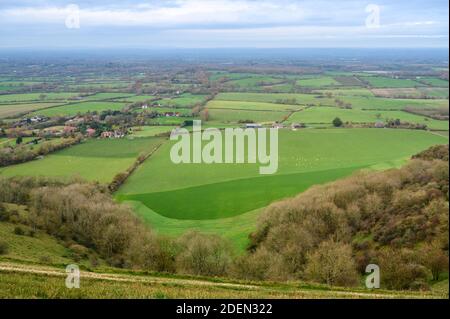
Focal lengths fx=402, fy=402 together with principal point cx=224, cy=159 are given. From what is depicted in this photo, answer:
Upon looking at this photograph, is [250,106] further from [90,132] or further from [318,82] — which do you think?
[318,82]

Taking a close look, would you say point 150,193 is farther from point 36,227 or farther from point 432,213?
point 432,213

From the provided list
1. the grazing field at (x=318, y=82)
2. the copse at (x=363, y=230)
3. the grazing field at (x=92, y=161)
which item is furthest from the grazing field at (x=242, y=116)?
the copse at (x=363, y=230)

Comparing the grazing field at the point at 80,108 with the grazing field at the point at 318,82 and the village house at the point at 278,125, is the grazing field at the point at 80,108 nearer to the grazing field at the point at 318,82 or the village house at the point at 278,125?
the village house at the point at 278,125

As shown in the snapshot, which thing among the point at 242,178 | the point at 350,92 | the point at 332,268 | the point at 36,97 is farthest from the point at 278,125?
the point at 36,97

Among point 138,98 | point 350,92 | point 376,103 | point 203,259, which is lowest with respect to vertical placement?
point 203,259

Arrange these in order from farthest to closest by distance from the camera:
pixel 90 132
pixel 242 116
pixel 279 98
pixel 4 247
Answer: pixel 279 98 → pixel 242 116 → pixel 90 132 → pixel 4 247
